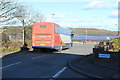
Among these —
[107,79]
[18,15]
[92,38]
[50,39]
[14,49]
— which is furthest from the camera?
[92,38]

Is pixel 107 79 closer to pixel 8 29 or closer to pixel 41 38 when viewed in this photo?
pixel 41 38

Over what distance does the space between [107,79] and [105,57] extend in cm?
514

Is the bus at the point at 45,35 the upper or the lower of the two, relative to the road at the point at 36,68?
upper

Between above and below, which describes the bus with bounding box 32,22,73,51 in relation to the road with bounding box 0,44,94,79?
above

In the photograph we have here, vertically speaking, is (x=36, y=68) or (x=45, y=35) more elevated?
(x=45, y=35)

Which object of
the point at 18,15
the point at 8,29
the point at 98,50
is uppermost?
the point at 18,15

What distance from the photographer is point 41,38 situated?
23.7 m

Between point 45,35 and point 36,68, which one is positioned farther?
point 45,35

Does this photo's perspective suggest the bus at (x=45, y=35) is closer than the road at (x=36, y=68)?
No

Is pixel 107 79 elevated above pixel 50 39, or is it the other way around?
pixel 50 39

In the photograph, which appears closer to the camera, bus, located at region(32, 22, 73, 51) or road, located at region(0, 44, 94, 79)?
road, located at region(0, 44, 94, 79)

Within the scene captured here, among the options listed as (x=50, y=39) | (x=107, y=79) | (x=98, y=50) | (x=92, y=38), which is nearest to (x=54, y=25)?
(x=50, y=39)

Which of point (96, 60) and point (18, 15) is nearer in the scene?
point (96, 60)

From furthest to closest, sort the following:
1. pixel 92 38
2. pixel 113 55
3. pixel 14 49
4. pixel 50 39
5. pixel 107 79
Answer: pixel 92 38
pixel 14 49
pixel 50 39
pixel 113 55
pixel 107 79
